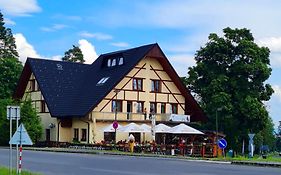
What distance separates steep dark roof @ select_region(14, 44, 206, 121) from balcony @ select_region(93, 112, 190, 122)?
1.85 meters

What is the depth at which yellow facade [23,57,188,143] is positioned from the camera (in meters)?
57.6

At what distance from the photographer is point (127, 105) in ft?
197

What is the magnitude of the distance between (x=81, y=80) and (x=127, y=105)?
8.17 m

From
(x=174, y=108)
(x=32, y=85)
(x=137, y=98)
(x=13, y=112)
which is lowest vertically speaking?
(x=13, y=112)

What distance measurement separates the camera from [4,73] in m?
74.1

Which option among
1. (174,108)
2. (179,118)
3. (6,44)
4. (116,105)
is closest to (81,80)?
(116,105)

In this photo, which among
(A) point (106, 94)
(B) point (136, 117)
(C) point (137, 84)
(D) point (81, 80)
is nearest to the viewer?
(A) point (106, 94)

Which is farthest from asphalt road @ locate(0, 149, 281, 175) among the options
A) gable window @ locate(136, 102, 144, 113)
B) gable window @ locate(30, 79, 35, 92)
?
gable window @ locate(30, 79, 35, 92)

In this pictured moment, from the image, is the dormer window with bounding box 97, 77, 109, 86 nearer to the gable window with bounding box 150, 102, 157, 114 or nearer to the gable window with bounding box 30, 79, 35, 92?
the gable window with bounding box 150, 102, 157, 114

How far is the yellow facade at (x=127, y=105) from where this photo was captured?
57.6m

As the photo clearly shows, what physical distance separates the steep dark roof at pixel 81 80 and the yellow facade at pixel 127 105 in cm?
97

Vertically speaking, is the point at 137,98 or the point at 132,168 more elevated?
the point at 137,98

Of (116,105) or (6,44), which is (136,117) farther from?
(6,44)

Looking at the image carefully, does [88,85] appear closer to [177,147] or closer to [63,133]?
[63,133]
